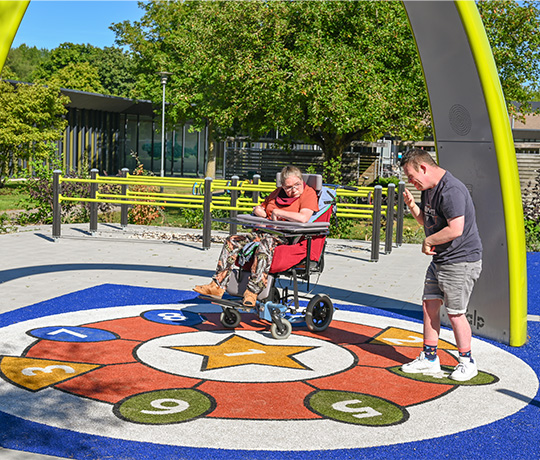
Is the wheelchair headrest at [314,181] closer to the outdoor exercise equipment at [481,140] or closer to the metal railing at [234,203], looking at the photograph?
the outdoor exercise equipment at [481,140]

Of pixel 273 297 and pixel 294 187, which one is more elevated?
pixel 294 187

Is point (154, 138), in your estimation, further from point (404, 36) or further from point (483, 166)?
point (483, 166)

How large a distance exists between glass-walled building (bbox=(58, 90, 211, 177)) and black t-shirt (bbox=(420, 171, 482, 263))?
31.5 metres

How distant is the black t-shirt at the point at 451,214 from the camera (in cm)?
516

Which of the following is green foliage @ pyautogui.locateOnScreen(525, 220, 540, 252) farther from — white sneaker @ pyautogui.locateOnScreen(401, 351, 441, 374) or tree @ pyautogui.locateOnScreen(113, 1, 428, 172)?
white sneaker @ pyautogui.locateOnScreen(401, 351, 441, 374)

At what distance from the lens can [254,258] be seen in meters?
6.50

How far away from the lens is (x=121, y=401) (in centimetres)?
471

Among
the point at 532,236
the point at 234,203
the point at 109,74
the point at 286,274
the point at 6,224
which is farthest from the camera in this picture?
the point at 109,74

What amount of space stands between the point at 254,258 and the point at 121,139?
3770cm

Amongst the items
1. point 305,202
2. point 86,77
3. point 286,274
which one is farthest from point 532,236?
point 86,77

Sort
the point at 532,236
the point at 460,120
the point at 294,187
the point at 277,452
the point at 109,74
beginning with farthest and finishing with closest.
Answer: the point at 109,74 → the point at 532,236 → the point at 294,187 → the point at 460,120 → the point at 277,452

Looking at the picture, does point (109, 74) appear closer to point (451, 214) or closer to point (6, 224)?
point (6, 224)

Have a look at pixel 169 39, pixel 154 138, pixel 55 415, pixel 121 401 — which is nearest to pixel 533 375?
pixel 121 401

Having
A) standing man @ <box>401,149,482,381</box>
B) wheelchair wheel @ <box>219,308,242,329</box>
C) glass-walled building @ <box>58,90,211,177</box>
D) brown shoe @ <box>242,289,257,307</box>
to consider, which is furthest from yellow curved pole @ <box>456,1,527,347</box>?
glass-walled building @ <box>58,90,211,177</box>
